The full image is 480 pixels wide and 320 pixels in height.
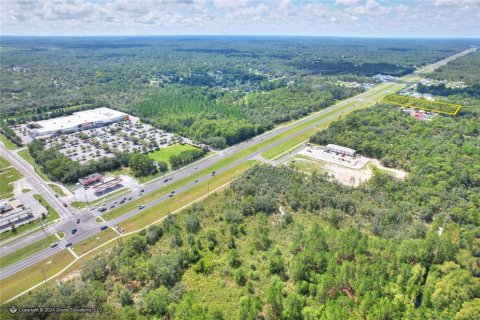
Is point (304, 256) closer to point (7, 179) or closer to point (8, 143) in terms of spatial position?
point (7, 179)

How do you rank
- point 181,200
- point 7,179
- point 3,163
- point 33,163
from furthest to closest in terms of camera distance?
point 33,163 → point 3,163 → point 7,179 → point 181,200

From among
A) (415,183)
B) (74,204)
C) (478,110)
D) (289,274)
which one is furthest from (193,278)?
(478,110)

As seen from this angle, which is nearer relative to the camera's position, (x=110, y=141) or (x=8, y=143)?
(x=8, y=143)

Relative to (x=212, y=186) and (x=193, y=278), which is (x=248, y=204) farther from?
(x=193, y=278)

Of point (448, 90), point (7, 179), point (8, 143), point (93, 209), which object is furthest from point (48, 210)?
point (448, 90)

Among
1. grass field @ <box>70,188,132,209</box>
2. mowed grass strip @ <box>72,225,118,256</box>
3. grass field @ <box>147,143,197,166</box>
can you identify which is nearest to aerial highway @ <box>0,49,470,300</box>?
mowed grass strip @ <box>72,225,118,256</box>

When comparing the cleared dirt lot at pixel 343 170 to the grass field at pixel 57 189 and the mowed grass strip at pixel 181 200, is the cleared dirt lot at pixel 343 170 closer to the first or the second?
the mowed grass strip at pixel 181 200

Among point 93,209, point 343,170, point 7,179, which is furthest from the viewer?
point 343,170

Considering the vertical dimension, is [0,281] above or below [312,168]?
below

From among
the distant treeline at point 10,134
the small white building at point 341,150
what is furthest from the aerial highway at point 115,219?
the small white building at point 341,150
